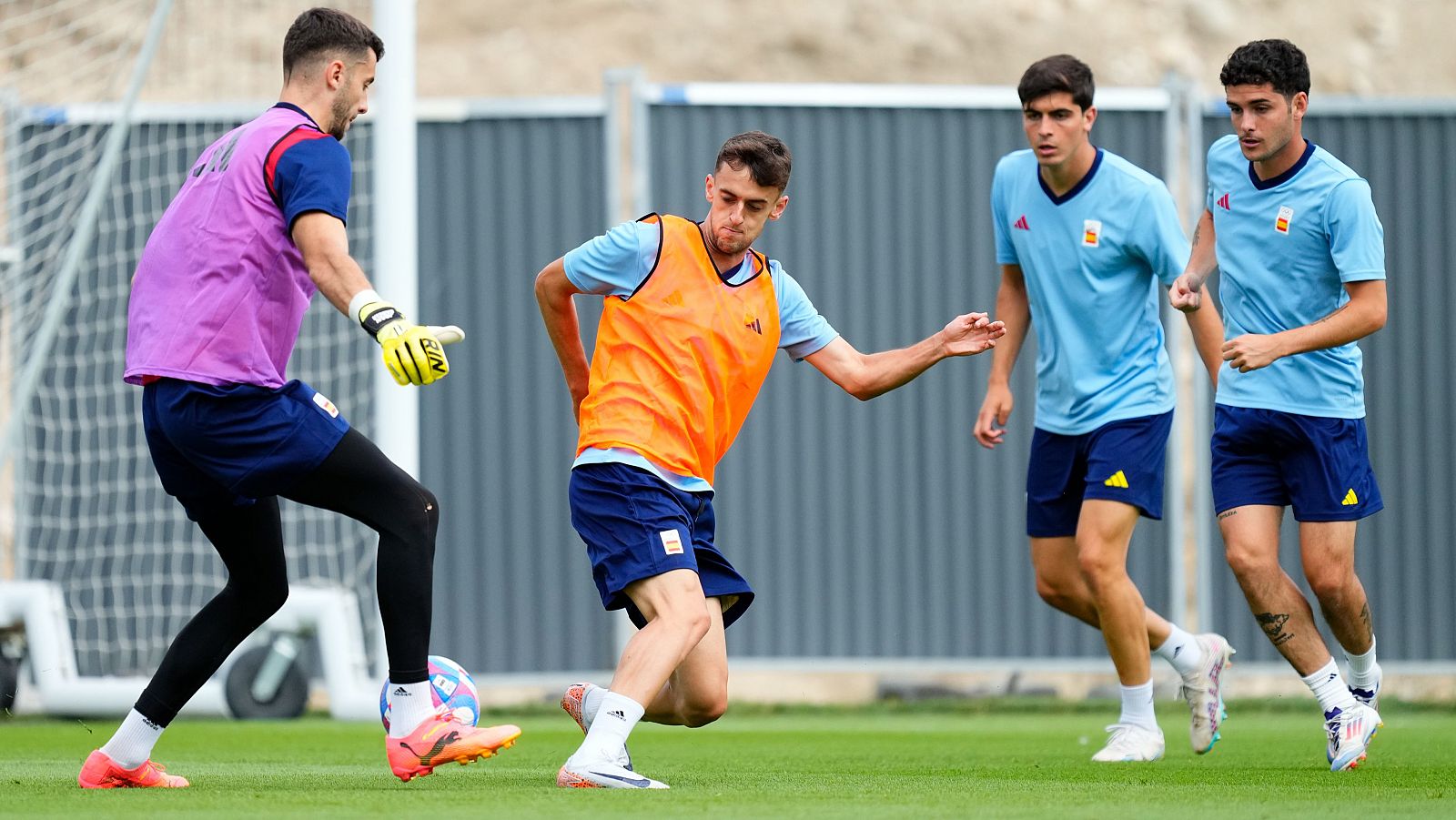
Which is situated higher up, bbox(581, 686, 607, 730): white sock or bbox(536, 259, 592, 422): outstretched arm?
bbox(536, 259, 592, 422): outstretched arm

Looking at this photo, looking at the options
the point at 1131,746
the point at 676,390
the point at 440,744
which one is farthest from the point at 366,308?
the point at 1131,746

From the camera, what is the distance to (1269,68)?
5.57 metres

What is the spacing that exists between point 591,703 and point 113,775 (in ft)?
4.22

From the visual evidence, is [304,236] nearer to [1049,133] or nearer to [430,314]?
[1049,133]

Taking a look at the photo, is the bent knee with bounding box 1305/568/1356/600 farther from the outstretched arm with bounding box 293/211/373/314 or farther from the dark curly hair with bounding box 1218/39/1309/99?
the outstretched arm with bounding box 293/211/373/314

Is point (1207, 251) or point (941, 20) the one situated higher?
point (941, 20)

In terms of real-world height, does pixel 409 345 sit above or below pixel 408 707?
above

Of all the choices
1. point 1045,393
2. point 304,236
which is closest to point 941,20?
point 1045,393

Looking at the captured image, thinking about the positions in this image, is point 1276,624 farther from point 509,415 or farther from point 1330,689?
point 509,415

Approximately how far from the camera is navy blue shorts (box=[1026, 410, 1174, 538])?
20.1 ft

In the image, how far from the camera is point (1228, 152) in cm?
595

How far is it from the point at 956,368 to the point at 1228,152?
4.08 m

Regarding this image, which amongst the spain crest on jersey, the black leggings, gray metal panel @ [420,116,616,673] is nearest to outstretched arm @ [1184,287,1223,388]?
the spain crest on jersey

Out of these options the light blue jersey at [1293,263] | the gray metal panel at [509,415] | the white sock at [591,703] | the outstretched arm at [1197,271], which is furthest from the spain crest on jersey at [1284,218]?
the gray metal panel at [509,415]
